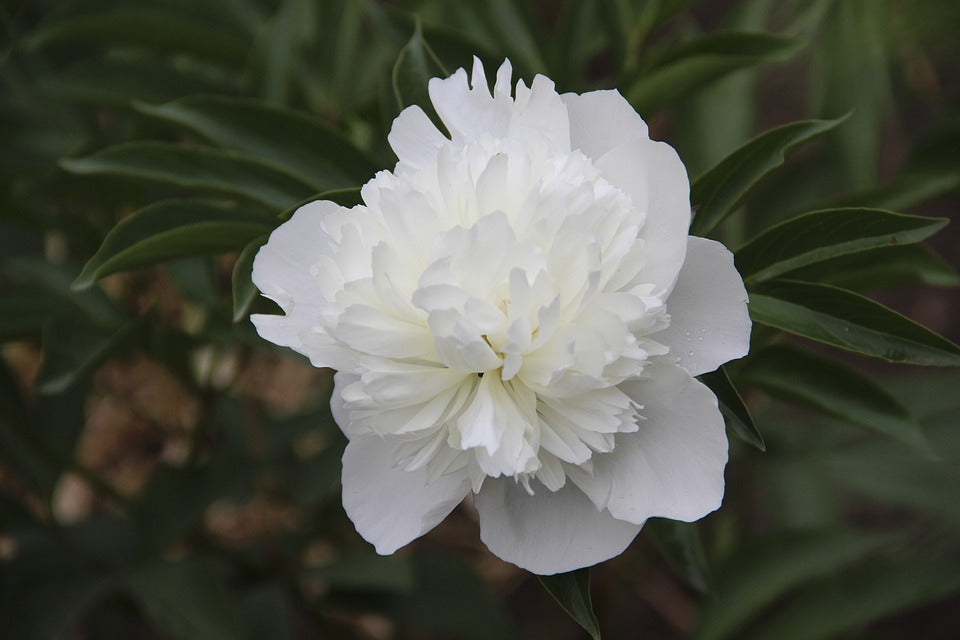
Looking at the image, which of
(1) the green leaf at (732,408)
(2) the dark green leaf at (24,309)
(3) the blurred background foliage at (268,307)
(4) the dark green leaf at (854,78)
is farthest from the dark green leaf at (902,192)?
(2) the dark green leaf at (24,309)

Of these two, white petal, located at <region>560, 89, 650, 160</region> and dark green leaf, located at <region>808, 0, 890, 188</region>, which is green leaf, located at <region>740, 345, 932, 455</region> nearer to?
white petal, located at <region>560, 89, 650, 160</region>

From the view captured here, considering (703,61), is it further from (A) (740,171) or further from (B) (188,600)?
(B) (188,600)

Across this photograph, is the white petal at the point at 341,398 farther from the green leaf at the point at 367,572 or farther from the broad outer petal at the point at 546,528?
the green leaf at the point at 367,572

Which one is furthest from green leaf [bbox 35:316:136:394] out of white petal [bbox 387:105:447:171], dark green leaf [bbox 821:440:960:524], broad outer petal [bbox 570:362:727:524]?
dark green leaf [bbox 821:440:960:524]

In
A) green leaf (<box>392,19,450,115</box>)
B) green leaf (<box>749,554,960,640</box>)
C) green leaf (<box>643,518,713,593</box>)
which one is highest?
green leaf (<box>392,19,450,115</box>)

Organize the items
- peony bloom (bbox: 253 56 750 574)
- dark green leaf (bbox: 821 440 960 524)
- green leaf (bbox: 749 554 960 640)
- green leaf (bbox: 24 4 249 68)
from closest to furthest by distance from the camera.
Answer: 1. peony bloom (bbox: 253 56 750 574)
2. green leaf (bbox: 24 4 249 68)
3. green leaf (bbox: 749 554 960 640)
4. dark green leaf (bbox: 821 440 960 524)

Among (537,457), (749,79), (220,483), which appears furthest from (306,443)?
(537,457)

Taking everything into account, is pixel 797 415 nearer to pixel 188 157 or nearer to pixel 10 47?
pixel 188 157
